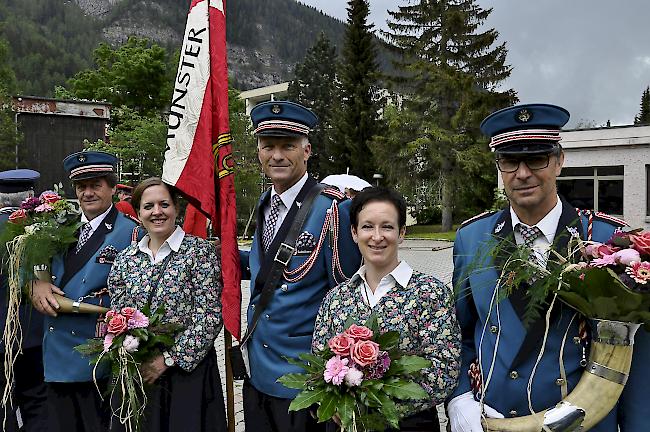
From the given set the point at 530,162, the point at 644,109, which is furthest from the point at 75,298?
the point at 644,109

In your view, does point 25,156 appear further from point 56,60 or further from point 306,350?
point 56,60

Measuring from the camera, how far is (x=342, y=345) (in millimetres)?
2160

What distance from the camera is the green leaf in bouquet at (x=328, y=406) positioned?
2105mm

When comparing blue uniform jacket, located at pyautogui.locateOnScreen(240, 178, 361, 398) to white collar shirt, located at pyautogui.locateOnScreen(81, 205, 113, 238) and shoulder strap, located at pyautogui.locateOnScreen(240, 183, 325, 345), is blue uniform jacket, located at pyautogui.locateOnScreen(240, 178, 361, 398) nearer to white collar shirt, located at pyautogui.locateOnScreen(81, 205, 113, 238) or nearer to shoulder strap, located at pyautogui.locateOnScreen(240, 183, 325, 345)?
shoulder strap, located at pyautogui.locateOnScreen(240, 183, 325, 345)

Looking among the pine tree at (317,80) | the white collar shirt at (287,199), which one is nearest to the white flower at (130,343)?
the white collar shirt at (287,199)

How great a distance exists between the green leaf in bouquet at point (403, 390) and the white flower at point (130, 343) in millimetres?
1501

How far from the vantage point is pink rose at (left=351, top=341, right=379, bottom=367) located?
2.09 metres

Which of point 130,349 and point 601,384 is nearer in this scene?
point 601,384

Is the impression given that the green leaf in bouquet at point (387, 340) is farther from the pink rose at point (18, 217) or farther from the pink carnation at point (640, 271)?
the pink rose at point (18, 217)

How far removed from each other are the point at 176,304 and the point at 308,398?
1.30 meters

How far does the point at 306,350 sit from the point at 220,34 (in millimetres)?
2113

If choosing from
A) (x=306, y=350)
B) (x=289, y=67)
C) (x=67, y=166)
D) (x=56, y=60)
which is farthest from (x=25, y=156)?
(x=289, y=67)

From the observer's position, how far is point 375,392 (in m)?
2.11

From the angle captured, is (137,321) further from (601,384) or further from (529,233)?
(601,384)
